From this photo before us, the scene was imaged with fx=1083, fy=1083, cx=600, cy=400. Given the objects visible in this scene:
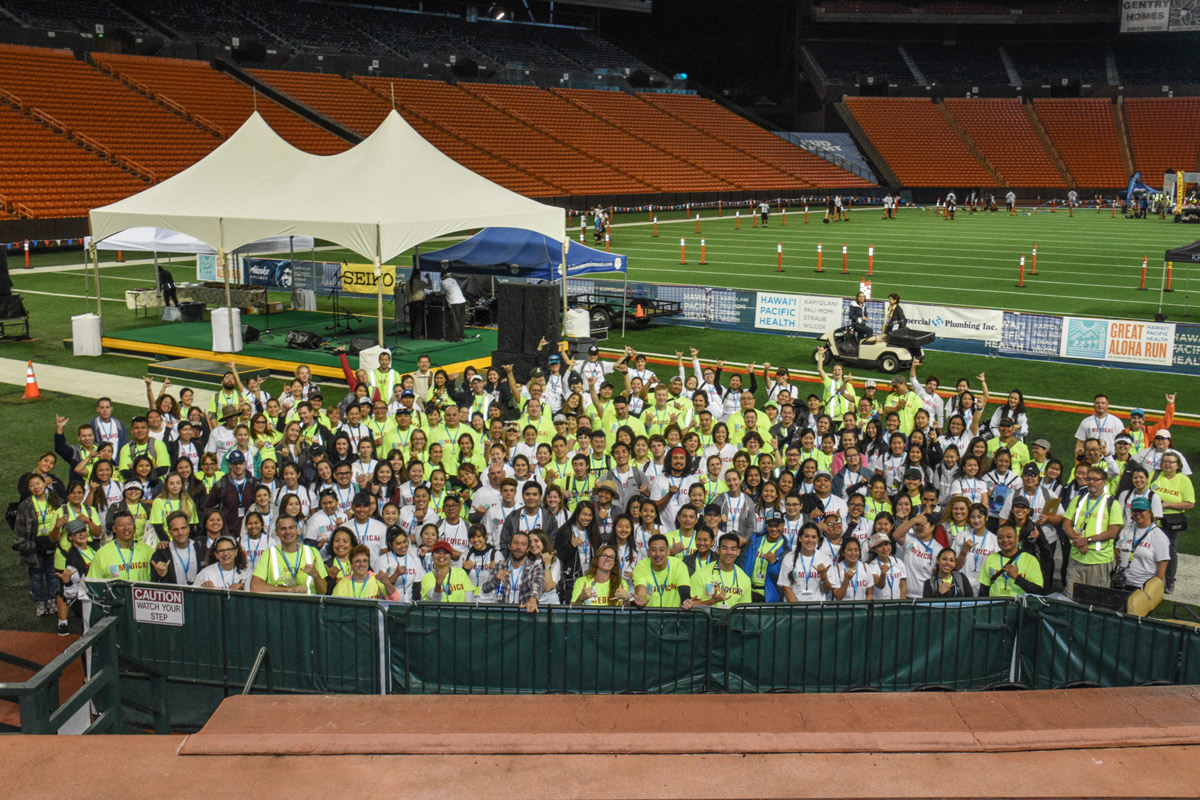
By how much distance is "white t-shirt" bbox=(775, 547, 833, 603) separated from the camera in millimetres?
8305

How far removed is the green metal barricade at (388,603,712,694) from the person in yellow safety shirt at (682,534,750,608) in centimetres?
96

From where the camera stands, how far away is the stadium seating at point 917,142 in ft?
225

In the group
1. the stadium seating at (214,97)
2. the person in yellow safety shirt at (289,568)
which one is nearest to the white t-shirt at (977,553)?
the person in yellow safety shirt at (289,568)

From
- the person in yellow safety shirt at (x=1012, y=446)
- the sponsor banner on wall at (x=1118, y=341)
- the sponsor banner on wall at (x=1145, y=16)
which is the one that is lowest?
the person in yellow safety shirt at (x=1012, y=446)

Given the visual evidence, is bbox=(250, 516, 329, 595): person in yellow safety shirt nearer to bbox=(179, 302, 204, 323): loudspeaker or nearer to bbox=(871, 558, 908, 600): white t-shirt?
bbox=(871, 558, 908, 600): white t-shirt

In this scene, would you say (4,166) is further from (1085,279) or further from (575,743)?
(575,743)

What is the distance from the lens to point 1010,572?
27.3 feet

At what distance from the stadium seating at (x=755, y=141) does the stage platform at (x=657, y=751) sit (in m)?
62.0

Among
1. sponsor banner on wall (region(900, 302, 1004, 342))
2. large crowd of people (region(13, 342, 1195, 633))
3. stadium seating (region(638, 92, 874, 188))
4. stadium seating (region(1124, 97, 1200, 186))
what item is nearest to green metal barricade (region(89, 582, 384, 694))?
large crowd of people (region(13, 342, 1195, 633))

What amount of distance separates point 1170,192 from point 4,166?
188 feet

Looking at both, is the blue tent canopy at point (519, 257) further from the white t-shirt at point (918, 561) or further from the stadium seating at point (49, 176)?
the stadium seating at point (49, 176)

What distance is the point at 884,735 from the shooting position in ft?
15.8

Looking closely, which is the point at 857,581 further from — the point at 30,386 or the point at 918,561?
the point at 30,386

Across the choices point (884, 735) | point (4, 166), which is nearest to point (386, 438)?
point (884, 735)
